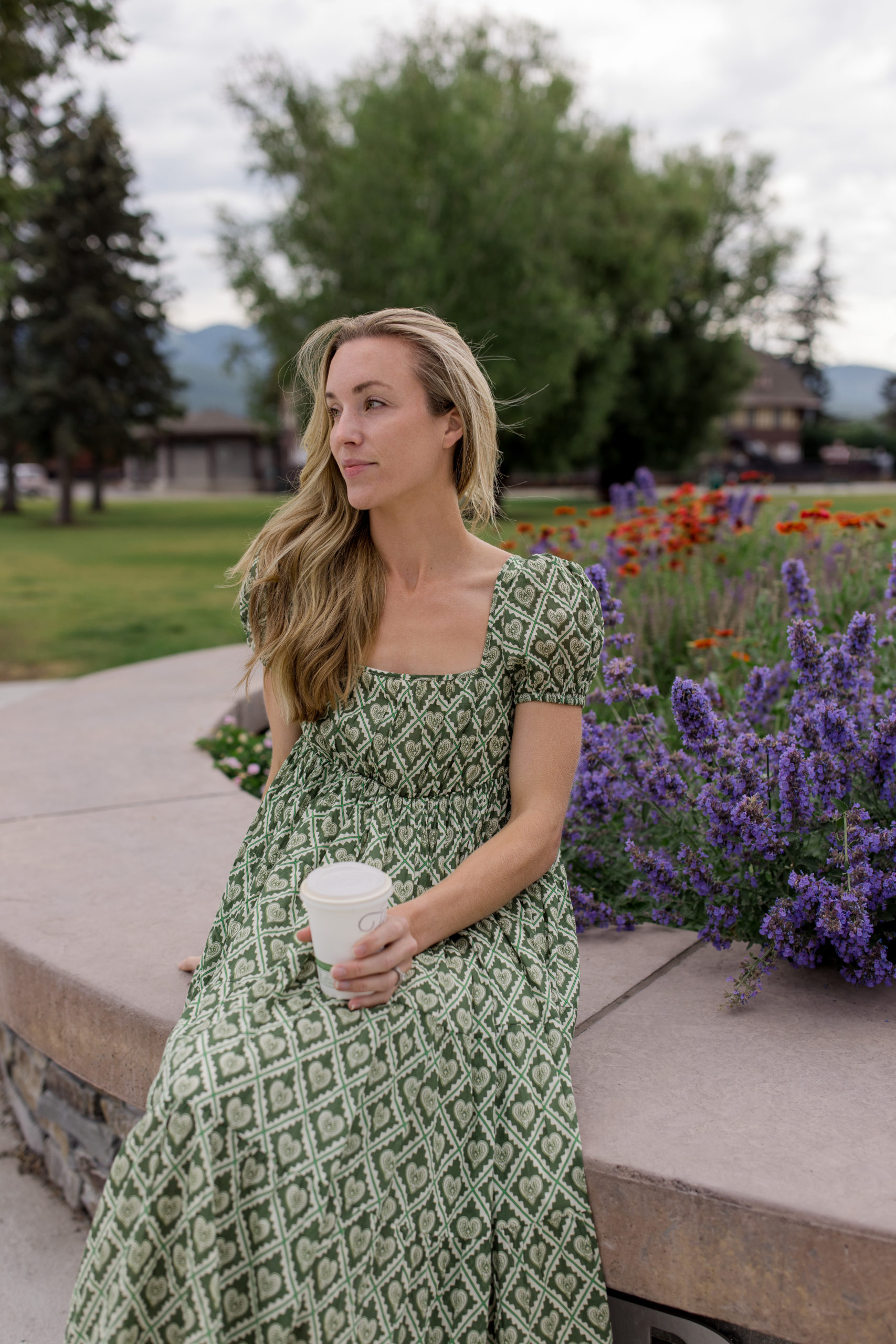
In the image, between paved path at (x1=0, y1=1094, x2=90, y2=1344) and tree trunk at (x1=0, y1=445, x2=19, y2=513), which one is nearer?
paved path at (x1=0, y1=1094, x2=90, y2=1344)

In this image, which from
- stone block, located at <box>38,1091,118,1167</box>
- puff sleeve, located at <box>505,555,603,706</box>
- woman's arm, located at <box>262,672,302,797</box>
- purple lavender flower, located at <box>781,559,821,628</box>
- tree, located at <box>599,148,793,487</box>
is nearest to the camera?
puff sleeve, located at <box>505,555,603,706</box>

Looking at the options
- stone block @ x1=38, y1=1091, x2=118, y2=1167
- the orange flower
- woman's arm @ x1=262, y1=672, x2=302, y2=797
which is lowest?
stone block @ x1=38, y1=1091, x2=118, y2=1167

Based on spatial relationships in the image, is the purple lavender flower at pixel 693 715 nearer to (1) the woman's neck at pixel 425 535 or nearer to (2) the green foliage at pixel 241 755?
(1) the woman's neck at pixel 425 535

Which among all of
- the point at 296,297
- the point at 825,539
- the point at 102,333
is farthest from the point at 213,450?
the point at 825,539

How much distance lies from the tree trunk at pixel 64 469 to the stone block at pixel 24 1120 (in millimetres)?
30703

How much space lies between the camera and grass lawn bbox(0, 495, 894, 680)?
1034 cm

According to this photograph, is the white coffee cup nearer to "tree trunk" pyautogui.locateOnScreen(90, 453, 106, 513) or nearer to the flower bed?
the flower bed

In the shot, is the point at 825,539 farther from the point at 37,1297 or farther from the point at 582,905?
the point at 37,1297

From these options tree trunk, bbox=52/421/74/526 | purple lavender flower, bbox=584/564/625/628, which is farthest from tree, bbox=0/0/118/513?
tree trunk, bbox=52/421/74/526

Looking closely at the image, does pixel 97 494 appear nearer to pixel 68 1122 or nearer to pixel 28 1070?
pixel 28 1070

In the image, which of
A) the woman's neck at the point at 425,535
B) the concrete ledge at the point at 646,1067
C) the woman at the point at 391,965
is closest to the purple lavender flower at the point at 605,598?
the woman at the point at 391,965

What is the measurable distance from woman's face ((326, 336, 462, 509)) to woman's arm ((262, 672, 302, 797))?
0.45m

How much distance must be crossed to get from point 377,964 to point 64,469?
32.9 metres

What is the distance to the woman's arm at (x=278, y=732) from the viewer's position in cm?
232
